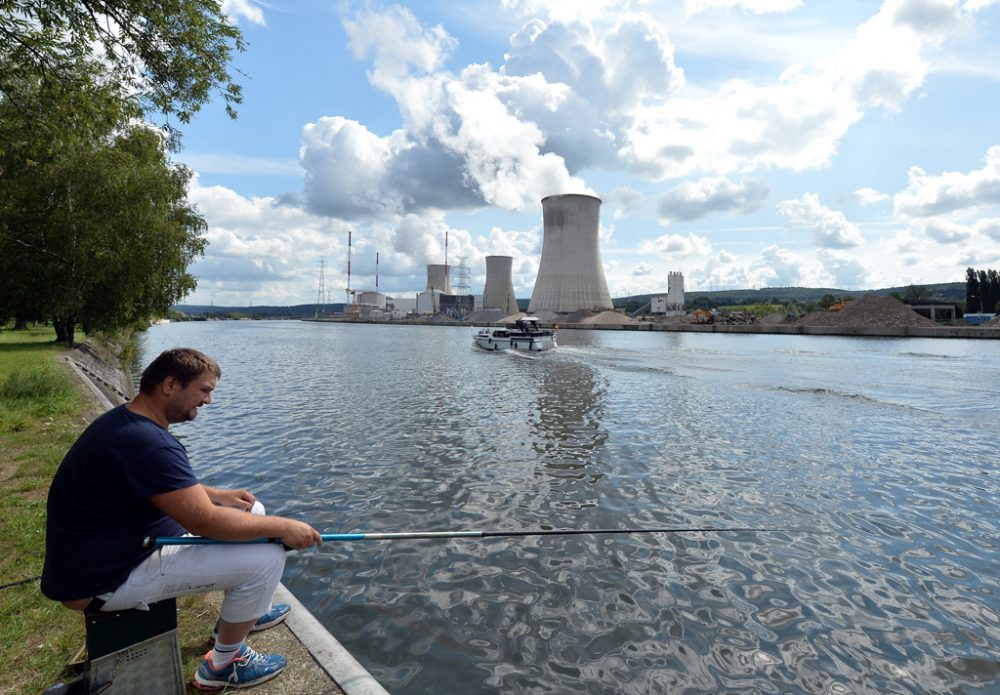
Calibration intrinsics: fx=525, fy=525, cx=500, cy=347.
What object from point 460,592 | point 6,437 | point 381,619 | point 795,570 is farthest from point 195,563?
point 6,437

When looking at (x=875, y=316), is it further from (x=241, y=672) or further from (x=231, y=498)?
(x=241, y=672)

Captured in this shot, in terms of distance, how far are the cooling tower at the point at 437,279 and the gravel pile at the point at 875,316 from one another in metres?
117

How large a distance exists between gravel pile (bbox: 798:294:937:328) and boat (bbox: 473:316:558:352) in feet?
208

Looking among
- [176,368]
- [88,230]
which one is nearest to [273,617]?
[176,368]

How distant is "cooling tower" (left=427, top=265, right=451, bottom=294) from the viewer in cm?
17712

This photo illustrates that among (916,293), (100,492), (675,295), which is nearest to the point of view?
(100,492)

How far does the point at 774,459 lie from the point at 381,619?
8948mm

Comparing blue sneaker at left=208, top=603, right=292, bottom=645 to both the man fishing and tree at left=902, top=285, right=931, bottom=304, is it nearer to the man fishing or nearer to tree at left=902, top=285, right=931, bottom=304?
the man fishing

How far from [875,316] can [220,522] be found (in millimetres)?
98909

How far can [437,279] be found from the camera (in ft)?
581

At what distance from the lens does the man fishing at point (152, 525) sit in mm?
2568

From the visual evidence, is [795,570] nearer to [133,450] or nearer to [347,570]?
[347,570]

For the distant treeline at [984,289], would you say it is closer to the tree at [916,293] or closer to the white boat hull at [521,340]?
the tree at [916,293]

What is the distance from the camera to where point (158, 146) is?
60.4 feet
